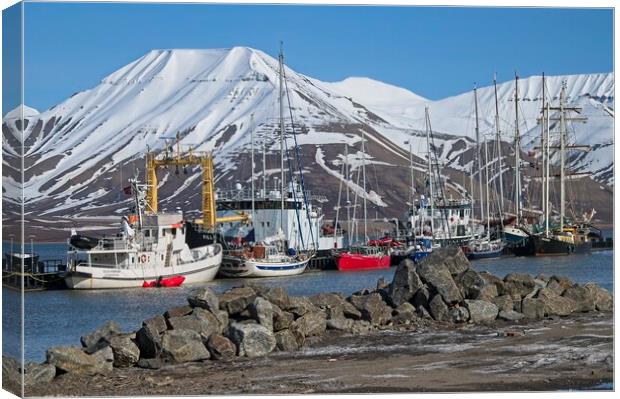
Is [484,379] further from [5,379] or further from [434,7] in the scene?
[5,379]

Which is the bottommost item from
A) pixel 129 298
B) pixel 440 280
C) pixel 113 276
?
pixel 129 298

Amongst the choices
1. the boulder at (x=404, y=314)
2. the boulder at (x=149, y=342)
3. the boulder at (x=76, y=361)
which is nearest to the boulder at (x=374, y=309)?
the boulder at (x=404, y=314)

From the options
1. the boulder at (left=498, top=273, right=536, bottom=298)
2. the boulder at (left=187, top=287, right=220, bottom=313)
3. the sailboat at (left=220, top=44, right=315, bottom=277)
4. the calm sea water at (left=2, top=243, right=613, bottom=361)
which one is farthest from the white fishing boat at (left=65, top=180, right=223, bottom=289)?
the boulder at (left=187, top=287, right=220, bottom=313)

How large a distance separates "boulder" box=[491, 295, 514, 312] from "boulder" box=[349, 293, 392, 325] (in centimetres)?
187

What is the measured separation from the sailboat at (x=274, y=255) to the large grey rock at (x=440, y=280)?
1827 centimetres

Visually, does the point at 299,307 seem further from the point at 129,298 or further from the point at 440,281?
the point at 129,298

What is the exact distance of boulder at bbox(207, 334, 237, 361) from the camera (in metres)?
17.9

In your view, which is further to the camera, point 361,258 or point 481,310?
point 361,258

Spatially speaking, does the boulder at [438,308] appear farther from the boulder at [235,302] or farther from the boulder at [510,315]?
the boulder at [235,302]

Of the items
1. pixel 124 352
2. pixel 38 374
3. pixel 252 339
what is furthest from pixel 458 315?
pixel 38 374

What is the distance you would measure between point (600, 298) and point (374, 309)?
15.0 ft

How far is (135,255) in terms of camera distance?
39.3m

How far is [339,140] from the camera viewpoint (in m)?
127

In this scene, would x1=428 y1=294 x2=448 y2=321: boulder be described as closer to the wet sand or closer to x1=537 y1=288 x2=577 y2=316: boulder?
the wet sand
